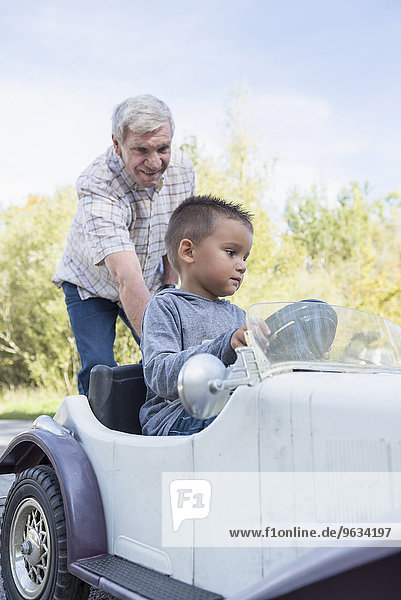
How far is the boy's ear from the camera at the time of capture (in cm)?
236

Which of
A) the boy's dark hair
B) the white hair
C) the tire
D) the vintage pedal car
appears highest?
the white hair

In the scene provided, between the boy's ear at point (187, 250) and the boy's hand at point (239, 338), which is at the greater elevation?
the boy's ear at point (187, 250)

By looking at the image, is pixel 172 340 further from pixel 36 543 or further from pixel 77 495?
pixel 36 543

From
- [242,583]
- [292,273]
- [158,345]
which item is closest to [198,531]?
[242,583]

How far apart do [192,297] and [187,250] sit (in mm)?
174

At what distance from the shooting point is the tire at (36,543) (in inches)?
76.8

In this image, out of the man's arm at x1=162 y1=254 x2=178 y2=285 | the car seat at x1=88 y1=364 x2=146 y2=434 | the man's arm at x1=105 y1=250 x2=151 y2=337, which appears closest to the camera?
the car seat at x1=88 y1=364 x2=146 y2=434

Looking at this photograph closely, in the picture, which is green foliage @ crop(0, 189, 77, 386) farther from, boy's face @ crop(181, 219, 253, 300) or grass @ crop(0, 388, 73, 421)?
boy's face @ crop(181, 219, 253, 300)

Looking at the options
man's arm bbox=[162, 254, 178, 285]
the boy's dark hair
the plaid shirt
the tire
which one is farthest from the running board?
man's arm bbox=[162, 254, 178, 285]

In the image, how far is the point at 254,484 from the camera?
1.42 metres

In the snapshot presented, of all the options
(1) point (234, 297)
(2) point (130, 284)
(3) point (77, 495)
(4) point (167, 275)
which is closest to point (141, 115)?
(2) point (130, 284)

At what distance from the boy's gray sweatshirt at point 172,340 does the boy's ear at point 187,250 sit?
12cm

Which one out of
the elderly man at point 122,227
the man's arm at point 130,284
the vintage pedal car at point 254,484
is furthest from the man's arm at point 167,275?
the vintage pedal car at point 254,484

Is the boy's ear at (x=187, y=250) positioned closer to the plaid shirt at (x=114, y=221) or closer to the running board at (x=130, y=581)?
the plaid shirt at (x=114, y=221)
